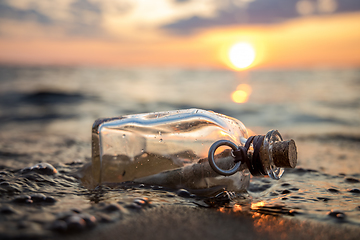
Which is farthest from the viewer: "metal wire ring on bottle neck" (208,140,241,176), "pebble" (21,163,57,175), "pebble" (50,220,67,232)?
"pebble" (21,163,57,175)

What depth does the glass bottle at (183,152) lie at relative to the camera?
137 centimetres

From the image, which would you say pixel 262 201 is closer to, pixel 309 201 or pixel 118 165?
pixel 309 201

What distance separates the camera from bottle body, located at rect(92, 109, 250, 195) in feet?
4.89

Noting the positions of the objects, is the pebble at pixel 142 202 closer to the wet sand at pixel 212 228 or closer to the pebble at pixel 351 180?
the wet sand at pixel 212 228

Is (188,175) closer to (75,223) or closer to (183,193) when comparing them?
(183,193)

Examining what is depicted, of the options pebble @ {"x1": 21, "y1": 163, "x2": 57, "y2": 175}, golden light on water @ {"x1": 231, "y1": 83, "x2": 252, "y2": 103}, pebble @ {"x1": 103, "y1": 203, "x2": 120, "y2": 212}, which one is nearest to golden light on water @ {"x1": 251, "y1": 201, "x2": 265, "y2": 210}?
pebble @ {"x1": 103, "y1": 203, "x2": 120, "y2": 212}

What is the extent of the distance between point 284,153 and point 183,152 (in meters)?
0.52

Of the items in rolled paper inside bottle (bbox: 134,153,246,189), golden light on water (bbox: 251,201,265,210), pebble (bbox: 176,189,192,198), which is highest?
rolled paper inside bottle (bbox: 134,153,246,189)

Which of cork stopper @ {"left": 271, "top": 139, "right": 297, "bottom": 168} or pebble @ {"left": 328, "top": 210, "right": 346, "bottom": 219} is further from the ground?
cork stopper @ {"left": 271, "top": 139, "right": 297, "bottom": 168}

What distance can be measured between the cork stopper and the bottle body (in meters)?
0.21

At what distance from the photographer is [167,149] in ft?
5.17

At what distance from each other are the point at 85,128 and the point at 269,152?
11.9ft

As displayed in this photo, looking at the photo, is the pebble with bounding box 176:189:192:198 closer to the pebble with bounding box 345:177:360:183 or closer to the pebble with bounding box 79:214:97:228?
the pebble with bounding box 79:214:97:228

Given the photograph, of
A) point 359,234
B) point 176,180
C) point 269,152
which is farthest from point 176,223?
point 359,234
